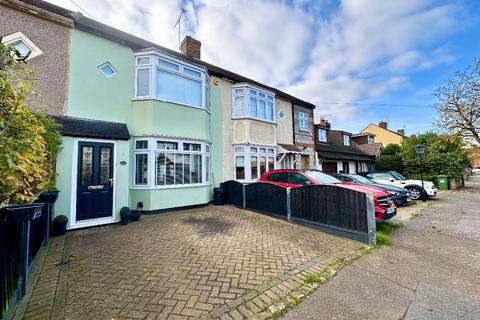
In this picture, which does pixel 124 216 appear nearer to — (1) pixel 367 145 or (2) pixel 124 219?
(2) pixel 124 219

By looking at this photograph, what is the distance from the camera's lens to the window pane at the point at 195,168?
9.48m

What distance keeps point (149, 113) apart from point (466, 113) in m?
21.4

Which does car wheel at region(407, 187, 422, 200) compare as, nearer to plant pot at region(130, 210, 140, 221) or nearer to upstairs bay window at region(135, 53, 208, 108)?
upstairs bay window at region(135, 53, 208, 108)

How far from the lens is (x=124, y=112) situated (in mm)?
8086

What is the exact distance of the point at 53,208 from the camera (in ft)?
19.8

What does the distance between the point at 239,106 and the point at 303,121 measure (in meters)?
6.84

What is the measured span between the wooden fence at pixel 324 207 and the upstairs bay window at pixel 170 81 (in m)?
4.94

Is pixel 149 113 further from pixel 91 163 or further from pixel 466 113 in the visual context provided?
pixel 466 113

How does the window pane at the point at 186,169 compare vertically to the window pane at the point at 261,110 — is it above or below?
below

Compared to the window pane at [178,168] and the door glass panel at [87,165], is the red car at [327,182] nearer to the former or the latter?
the window pane at [178,168]

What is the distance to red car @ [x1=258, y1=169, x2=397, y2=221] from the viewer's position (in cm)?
618

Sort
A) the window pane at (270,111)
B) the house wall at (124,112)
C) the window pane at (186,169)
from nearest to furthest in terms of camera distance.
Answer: the house wall at (124,112) < the window pane at (186,169) < the window pane at (270,111)

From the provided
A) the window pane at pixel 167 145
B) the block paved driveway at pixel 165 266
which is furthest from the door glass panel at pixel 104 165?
the window pane at pixel 167 145

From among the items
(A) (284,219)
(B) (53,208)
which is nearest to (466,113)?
(A) (284,219)
